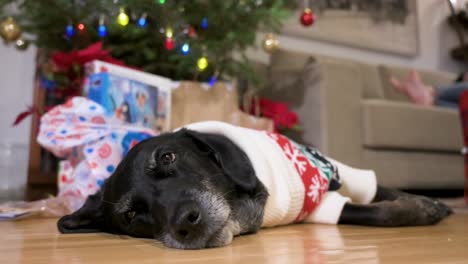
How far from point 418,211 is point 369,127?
1.44 m

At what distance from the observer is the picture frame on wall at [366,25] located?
4.22 m

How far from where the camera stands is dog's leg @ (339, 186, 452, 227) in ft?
4.62

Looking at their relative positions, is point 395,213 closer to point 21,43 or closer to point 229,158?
point 229,158

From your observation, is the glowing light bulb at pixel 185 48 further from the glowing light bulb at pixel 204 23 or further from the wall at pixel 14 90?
the wall at pixel 14 90

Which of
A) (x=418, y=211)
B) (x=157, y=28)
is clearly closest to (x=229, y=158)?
(x=418, y=211)

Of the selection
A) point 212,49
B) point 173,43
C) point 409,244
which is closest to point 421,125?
point 212,49

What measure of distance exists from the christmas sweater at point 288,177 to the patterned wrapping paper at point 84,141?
0.55 m

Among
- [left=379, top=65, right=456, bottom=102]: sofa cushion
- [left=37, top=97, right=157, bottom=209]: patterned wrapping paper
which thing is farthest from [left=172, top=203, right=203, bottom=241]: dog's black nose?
[left=379, top=65, right=456, bottom=102]: sofa cushion

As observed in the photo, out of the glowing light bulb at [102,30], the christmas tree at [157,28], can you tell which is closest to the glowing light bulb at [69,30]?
the christmas tree at [157,28]

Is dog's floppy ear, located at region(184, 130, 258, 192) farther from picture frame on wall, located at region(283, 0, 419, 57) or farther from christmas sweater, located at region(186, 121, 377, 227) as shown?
picture frame on wall, located at region(283, 0, 419, 57)

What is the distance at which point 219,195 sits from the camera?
1.10 m

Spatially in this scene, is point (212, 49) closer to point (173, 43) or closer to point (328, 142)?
point (173, 43)

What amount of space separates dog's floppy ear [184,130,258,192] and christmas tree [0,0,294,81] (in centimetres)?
113

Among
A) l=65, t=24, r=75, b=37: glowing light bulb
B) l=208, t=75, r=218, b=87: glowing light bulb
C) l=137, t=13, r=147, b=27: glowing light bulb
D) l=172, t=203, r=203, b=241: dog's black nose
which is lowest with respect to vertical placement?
l=172, t=203, r=203, b=241: dog's black nose
